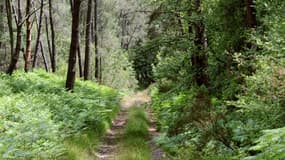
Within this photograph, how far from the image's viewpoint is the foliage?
653cm

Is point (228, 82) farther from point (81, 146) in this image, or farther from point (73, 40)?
point (73, 40)

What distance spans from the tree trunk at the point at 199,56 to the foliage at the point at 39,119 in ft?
12.6

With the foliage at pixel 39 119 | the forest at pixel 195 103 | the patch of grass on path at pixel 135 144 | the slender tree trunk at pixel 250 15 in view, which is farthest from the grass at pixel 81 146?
the slender tree trunk at pixel 250 15

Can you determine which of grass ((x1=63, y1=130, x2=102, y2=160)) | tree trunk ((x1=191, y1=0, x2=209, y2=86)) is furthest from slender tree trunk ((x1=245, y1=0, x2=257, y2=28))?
grass ((x1=63, y1=130, x2=102, y2=160))

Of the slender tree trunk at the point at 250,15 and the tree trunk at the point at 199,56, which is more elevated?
the slender tree trunk at the point at 250,15

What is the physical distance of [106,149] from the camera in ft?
36.7

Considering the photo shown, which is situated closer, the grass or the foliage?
the foliage

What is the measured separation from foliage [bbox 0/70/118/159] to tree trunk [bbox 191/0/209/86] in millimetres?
3836

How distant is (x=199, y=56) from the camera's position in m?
12.4

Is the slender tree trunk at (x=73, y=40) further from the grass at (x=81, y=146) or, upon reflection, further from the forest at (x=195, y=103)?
the grass at (x=81, y=146)

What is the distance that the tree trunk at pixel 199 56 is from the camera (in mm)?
12344

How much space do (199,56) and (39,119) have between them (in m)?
6.01

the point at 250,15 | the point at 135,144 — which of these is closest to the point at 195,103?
the point at 135,144

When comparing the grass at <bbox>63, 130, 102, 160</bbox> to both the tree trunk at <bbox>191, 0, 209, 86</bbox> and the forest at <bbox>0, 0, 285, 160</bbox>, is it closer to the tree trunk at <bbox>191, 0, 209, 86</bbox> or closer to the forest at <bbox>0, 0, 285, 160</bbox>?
the forest at <bbox>0, 0, 285, 160</bbox>
